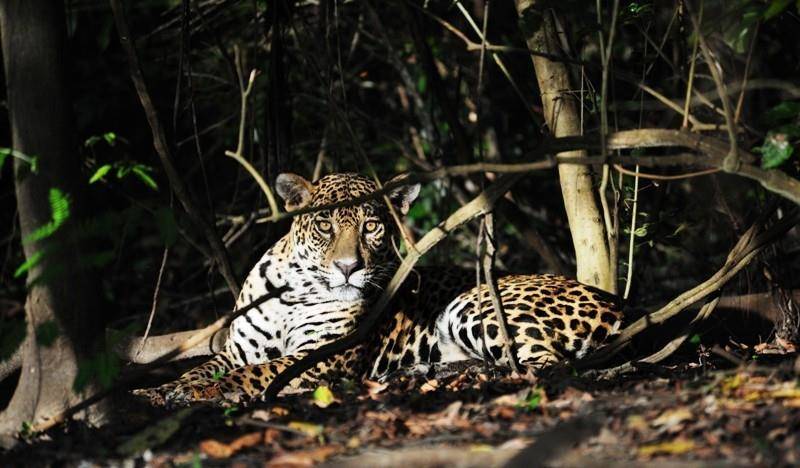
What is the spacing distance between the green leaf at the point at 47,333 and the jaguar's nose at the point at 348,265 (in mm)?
2831

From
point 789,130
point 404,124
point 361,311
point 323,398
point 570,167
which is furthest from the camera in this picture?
point 404,124

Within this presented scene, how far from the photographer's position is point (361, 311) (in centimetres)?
751

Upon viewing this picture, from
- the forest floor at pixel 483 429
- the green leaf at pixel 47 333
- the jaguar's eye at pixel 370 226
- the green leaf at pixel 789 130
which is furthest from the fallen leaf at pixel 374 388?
the green leaf at pixel 789 130

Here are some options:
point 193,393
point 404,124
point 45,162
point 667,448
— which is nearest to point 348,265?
point 193,393

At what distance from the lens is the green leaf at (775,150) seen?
4586mm

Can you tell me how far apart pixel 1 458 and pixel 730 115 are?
328 cm

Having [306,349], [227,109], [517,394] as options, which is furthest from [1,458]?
[227,109]

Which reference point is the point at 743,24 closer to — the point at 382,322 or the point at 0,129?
the point at 382,322

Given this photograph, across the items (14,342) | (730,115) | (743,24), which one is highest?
(743,24)

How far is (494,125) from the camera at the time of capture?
1121 centimetres

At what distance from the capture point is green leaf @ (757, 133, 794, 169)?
459cm

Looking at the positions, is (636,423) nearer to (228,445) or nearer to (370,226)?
(228,445)

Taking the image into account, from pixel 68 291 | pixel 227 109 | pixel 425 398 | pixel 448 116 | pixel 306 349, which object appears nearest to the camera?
pixel 68 291

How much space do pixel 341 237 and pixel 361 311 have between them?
23.9 inches
